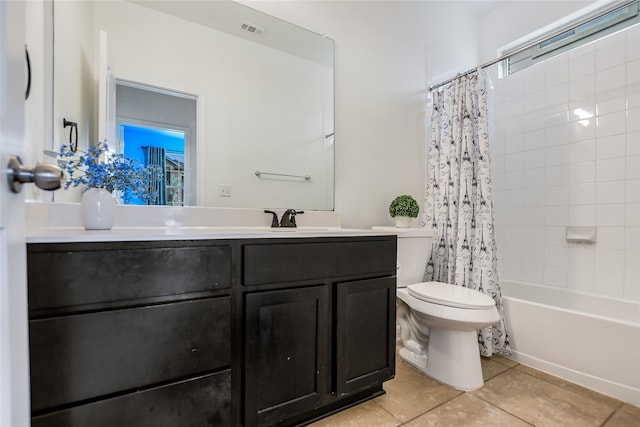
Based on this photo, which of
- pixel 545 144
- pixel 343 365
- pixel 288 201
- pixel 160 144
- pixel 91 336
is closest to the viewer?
pixel 91 336

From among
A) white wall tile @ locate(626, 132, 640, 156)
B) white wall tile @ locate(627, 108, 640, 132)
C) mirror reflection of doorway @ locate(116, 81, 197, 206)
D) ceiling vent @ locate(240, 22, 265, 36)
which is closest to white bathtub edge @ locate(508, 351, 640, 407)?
white wall tile @ locate(626, 132, 640, 156)

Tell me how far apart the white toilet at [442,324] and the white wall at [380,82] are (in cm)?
41

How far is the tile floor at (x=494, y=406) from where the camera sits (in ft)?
4.28

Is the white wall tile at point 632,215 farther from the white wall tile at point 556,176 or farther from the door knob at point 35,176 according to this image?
the door knob at point 35,176

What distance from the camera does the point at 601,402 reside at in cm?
143

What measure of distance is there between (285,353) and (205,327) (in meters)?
0.34

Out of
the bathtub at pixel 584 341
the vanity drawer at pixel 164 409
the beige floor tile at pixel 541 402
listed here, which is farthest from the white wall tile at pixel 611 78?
the vanity drawer at pixel 164 409

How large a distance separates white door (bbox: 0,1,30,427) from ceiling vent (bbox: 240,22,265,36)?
130 cm

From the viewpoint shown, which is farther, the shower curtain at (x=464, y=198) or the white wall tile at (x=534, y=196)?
the white wall tile at (x=534, y=196)

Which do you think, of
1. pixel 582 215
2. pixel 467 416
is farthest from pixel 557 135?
pixel 467 416

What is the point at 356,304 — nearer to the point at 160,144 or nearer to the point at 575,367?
the point at 160,144

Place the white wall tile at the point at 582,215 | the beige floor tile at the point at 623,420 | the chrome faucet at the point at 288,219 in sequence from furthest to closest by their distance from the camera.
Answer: the white wall tile at the point at 582,215 < the chrome faucet at the point at 288,219 < the beige floor tile at the point at 623,420

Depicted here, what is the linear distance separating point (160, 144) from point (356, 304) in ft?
3.80

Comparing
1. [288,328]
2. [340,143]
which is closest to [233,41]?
[340,143]
